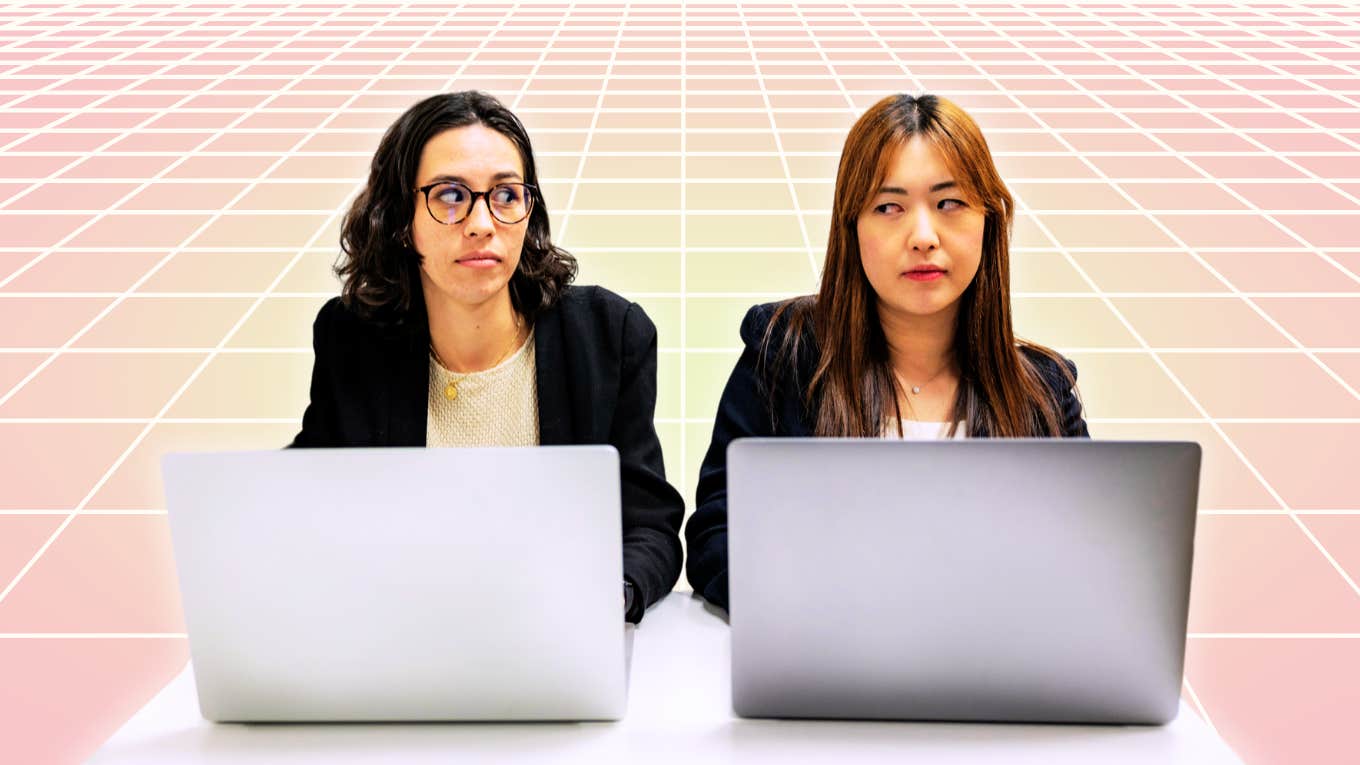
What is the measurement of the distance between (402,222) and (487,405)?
0.28 meters

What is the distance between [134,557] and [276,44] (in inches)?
238

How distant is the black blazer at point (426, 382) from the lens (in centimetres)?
194

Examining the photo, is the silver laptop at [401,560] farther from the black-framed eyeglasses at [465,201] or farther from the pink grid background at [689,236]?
the pink grid background at [689,236]

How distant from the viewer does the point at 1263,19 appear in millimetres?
9242

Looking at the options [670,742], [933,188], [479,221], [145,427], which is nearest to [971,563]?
[670,742]

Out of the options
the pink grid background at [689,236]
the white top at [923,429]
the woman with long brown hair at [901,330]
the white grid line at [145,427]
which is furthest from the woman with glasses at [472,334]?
the white grid line at [145,427]

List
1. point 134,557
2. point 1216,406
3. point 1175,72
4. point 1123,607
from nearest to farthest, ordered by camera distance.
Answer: point 1123,607 < point 134,557 < point 1216,406 < point 1175,72

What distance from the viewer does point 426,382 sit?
1.95 metres

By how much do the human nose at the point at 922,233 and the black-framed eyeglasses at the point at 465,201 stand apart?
1.65ft

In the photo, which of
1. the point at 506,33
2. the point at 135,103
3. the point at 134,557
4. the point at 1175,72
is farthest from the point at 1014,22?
the point at 134,557

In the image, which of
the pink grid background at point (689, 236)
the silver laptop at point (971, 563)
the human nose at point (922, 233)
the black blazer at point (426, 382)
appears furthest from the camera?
the pink grid background at point (689, 236)

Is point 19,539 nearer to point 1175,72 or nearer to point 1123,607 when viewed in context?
point 1123,607

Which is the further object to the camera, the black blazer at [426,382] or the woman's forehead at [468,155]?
the black blazer at [426,382]

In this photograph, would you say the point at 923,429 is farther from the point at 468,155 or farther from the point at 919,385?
the point at 468,155
